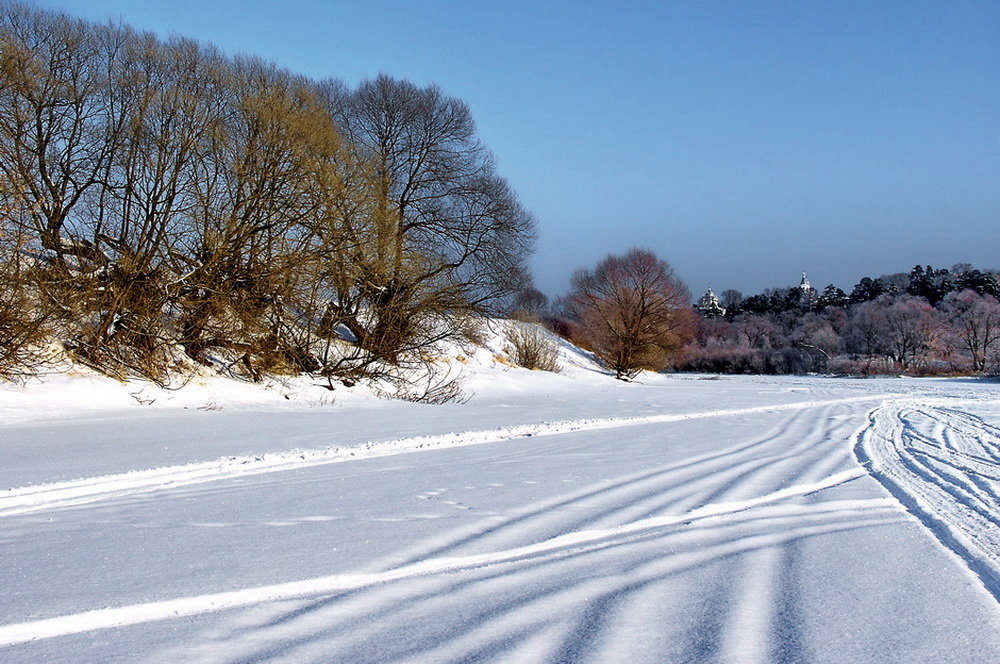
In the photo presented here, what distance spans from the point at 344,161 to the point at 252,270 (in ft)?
12.0

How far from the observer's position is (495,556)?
11.0 feet

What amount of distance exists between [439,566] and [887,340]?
51.3 meters

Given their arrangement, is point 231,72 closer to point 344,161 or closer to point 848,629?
point 344,161

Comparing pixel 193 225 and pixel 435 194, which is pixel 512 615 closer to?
pixel 193 225

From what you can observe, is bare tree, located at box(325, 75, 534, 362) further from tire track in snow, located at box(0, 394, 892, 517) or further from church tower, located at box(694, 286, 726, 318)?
church tower, located at box(694, 286, 726, 318)

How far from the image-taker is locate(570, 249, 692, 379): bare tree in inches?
1225

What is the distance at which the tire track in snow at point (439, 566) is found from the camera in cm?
248

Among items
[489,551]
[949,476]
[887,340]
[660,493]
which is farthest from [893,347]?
[489,551]

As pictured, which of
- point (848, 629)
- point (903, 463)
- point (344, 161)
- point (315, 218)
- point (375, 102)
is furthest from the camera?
point (375, 102)

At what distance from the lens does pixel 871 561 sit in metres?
3.29

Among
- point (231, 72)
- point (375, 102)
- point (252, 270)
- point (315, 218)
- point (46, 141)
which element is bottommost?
point (252, 270)

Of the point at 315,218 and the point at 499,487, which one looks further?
the point at 315,218

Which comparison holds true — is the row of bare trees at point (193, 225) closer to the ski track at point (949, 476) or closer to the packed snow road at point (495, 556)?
the packed snow road at point (495, 556)

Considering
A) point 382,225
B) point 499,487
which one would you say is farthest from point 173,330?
point 499,487
